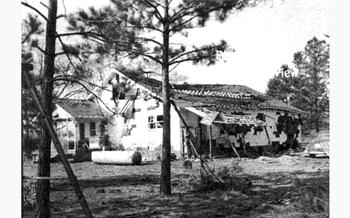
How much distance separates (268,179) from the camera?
803cm

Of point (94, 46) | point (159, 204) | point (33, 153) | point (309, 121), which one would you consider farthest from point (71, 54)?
point (309, 121)

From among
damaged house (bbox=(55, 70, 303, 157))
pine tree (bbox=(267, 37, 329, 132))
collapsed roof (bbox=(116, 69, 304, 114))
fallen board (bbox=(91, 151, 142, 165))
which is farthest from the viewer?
fallen board (bbox=(91, 151, 142, 165))

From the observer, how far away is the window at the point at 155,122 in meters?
7.70

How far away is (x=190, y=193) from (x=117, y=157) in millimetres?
2015

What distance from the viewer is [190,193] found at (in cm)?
650

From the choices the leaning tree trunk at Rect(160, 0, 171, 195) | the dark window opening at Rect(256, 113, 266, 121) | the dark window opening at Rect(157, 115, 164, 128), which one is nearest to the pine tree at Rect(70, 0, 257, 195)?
the leaning tree trunk at Rect(160, 0, 171, 195)

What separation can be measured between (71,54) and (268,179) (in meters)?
4.86

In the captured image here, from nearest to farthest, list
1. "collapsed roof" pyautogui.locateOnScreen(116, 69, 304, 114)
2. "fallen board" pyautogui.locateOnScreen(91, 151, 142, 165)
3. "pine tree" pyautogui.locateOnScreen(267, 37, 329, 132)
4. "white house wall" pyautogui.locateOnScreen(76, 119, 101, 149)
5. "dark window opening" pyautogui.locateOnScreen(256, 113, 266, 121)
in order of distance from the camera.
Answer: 1. "pine tree" pyautogui.locateOnScreen(267, 37, 329, 132)
2. "white house wall" pyautogui.locateOnScreen(76, 119, 101, 149)
3. "collapsed roof" pyautogui.locateOnScreen(116, 69, 304, 114)
4. "fallen board" pyautogui.locateOnScreen(91, 151, 142, 165)
5. "dark window opening" pyautogui.locateOnScreen(256, 113, 266, 121)

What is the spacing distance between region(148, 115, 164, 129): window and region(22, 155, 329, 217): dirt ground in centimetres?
75

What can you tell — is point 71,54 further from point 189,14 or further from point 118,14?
point 189,14

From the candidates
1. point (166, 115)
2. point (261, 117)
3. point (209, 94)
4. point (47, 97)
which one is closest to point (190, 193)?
point (166, 115)

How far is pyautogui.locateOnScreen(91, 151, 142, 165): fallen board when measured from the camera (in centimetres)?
727

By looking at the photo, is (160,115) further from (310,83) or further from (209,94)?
(310,83)

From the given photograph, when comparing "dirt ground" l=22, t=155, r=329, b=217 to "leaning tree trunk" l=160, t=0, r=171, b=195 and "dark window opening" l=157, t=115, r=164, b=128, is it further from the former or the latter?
"dark window opening" l=157, t=115, r=164, b=128
